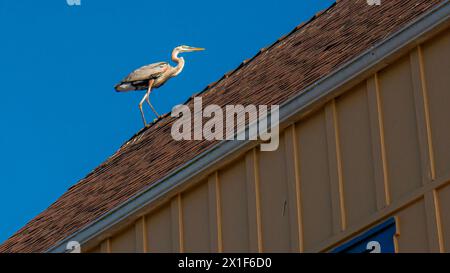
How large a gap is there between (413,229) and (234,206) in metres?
2.08

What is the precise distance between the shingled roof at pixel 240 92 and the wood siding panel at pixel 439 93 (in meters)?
0.81

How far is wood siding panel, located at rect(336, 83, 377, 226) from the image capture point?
14.1 meters

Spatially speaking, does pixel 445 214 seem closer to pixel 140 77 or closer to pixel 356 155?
pixel 356 155

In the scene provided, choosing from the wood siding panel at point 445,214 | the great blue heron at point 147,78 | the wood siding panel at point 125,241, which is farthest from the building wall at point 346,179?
the great blue heron at point 147,78

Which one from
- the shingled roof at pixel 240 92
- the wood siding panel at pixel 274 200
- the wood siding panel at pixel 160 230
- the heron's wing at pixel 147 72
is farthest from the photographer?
the heron's wing at pixel 147 72

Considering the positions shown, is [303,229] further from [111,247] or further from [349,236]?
[111,247]

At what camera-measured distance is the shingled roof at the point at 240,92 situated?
16500 millimetres

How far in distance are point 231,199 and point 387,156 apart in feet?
5.67

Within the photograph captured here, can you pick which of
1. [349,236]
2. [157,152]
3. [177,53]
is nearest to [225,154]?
[349,236]

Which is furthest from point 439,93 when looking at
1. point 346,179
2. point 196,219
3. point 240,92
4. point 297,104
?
point 240,92

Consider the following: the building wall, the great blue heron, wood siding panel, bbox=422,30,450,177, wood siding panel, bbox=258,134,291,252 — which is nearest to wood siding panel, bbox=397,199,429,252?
the building wall

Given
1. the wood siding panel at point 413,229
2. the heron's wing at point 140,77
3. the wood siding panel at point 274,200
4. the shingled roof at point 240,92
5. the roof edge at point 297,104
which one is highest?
the heron's wing at point 140,77

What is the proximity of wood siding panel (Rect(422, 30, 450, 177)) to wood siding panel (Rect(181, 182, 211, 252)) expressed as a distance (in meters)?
2.45

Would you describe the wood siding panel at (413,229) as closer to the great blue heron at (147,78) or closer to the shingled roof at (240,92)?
the shingled roof at (240,92)
